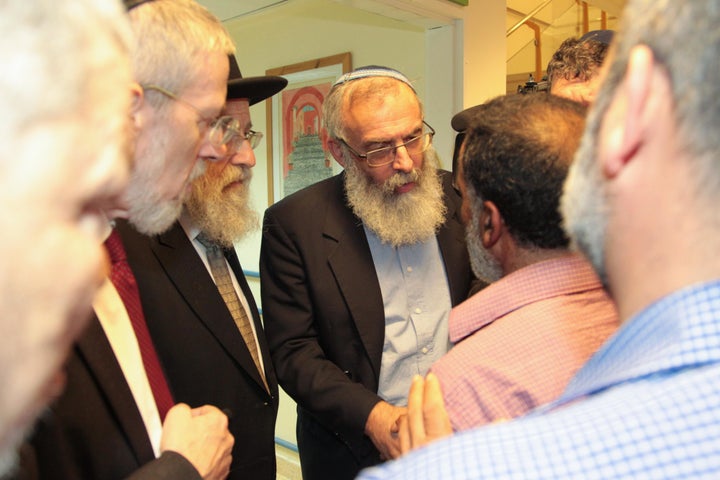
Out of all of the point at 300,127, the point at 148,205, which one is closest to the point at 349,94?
the point at 148,205

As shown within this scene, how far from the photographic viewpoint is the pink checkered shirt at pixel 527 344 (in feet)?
3.49

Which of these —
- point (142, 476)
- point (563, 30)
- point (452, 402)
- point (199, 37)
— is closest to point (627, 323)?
point (452, 402)

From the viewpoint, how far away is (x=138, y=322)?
1322mm

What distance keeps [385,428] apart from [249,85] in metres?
1.32

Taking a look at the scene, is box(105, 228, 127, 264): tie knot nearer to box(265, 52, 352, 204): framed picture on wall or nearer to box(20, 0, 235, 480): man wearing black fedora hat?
box(20, 0, 235, 480): man wearing black fedora hat

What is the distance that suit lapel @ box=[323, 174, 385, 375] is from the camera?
81.0 inches

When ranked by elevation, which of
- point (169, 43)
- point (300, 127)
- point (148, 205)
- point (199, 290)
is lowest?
point (300, 127)

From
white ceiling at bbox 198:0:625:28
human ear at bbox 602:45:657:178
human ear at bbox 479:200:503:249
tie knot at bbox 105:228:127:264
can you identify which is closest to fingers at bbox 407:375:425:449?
human ear at bbox 479:200:503:249

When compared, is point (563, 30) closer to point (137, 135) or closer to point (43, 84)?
point (137, 135)

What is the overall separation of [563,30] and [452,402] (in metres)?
6.09

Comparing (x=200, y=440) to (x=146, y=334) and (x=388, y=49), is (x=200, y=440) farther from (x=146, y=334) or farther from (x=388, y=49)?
(x=388, y=49)

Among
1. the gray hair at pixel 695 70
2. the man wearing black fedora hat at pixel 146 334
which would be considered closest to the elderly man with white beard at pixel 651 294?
the gray hair at pixel 695 70

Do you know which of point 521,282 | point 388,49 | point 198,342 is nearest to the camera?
point 521,282

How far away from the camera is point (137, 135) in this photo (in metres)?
1.28
